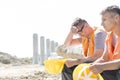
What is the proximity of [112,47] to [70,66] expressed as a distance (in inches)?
57.9

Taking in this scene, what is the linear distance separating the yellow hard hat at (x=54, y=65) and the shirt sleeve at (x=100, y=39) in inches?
34.0

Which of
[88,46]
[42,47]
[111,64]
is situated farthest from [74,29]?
[42,47]

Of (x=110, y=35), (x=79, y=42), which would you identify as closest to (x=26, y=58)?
(x=79, y=42)

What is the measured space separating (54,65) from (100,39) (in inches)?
39.7

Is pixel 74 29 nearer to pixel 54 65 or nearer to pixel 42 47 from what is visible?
pixel 54 65

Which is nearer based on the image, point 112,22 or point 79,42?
point 112,22

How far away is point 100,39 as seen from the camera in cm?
695

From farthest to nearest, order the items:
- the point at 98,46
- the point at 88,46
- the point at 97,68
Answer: the point at 88,46 → the point at 98,46 → the point at 97,68

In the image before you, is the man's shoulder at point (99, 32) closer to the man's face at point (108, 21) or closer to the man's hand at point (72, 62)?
the man's hand at point (72, 62)

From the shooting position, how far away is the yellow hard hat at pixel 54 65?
7605mm

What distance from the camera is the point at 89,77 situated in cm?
580

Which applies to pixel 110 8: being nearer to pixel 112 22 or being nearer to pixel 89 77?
pixel 112 22

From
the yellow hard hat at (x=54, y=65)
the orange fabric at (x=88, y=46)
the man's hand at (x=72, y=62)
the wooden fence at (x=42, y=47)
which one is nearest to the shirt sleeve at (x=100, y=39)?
the orange fabric at (x=88, y=46)

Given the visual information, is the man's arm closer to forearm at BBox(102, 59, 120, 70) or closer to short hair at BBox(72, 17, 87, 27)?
short hair at BBox(72, 17, 87, 27)
